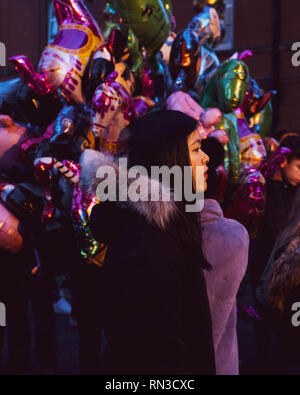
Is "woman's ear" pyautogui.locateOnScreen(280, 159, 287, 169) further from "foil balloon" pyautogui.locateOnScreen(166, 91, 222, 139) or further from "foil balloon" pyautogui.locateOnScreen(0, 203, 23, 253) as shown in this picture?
"foil balloon" pyautogui.locateOnScreen(0, 203, 23, 253)

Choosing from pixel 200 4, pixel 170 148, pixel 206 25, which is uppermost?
pixel 200 4

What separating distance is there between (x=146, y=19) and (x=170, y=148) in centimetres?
181

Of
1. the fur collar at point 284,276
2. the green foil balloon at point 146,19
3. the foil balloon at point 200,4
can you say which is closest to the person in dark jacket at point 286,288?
the fur collar at point 284,276

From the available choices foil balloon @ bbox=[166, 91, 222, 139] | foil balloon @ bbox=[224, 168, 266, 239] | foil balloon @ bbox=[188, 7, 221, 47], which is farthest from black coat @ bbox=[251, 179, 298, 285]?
foil balloon @ bbox=[188, 7, 221, 47]

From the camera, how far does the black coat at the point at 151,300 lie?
127cm

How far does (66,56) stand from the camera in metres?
3.04

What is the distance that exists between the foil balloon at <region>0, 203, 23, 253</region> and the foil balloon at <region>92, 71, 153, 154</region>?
0.79 metres

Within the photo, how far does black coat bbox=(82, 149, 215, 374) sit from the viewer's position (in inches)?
50.1

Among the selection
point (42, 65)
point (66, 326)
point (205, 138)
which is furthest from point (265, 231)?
point (66, 326)

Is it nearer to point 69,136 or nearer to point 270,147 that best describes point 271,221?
point 270,147

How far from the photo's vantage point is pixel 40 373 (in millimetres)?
3518

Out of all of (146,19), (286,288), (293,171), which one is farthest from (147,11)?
(286,288)

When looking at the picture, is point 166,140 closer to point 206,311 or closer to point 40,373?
point 206,311

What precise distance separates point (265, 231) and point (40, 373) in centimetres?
204
